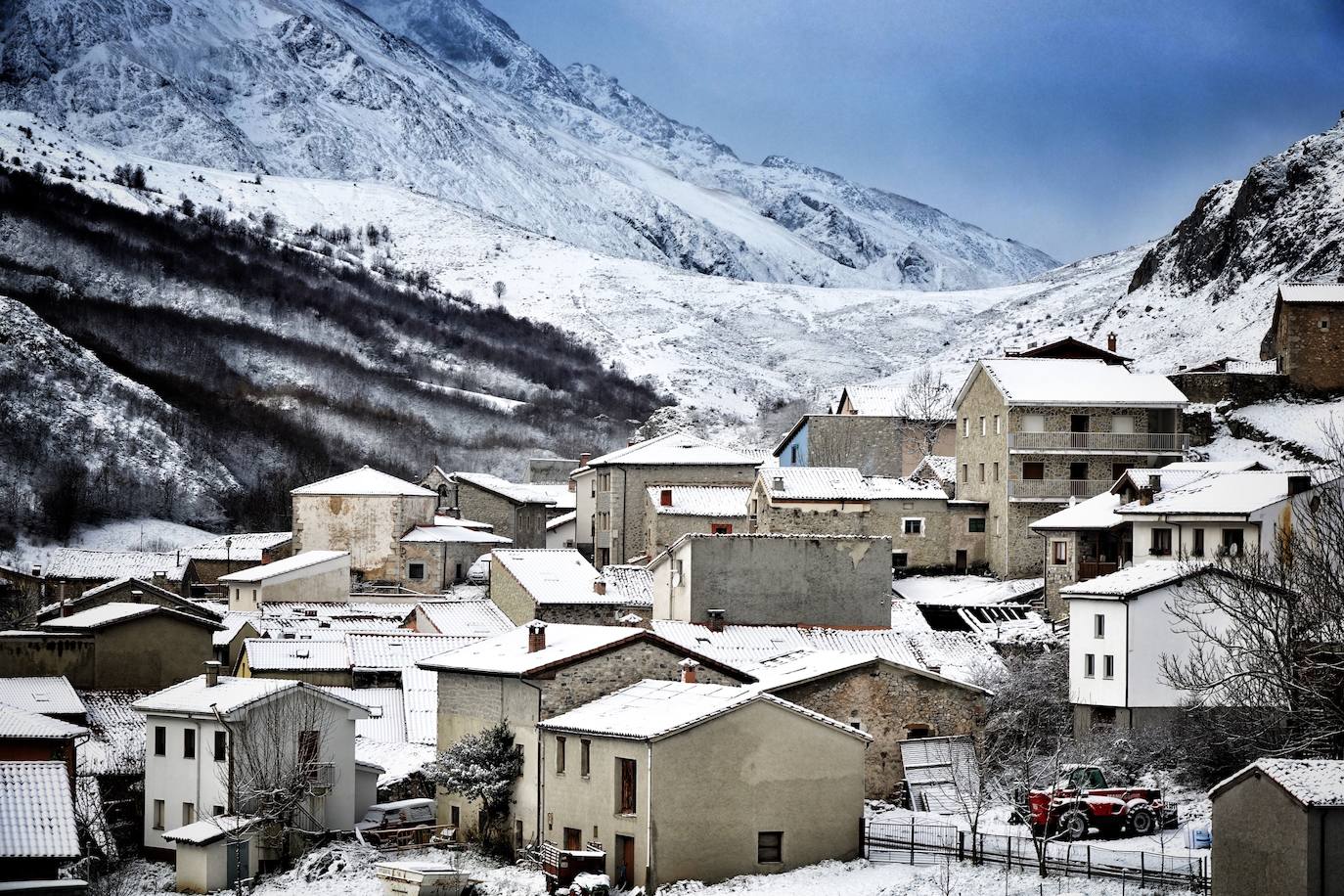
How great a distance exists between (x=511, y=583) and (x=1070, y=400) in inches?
875

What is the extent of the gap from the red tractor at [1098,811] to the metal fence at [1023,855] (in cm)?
43

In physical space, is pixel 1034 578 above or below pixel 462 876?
above

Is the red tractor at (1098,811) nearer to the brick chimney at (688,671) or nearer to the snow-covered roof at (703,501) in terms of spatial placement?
the brick chimney at (688,671)

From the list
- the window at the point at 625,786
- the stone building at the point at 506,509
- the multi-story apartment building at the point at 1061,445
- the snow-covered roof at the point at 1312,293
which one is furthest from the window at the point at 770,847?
the stone building at the point at 506,509

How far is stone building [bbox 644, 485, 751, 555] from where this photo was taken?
7244cm

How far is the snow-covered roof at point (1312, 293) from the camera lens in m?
75.3

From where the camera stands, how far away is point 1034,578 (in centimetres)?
6500

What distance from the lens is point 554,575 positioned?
207 ft

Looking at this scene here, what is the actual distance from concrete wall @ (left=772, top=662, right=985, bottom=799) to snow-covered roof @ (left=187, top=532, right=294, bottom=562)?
5286 cm

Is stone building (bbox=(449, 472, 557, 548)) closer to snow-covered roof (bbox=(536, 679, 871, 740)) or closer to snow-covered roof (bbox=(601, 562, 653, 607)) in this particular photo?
snow-covered roof (bbox=(601, 562, 653, 607))

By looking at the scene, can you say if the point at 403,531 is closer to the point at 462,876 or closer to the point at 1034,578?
the point at 1034,578

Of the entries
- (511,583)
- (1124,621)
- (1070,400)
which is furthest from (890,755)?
(1070,400)

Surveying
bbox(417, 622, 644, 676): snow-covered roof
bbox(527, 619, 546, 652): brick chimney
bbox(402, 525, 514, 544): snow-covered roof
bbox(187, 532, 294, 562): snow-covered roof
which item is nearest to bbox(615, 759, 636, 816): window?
bbox(417, 622, 644, 676): snow-covered roof

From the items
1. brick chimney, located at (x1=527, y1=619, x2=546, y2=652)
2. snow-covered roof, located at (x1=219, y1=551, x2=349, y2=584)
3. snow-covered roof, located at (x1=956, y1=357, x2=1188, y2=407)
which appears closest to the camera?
brick chimney, located at (x1=527, y1=619, x2=546, y2=652)
